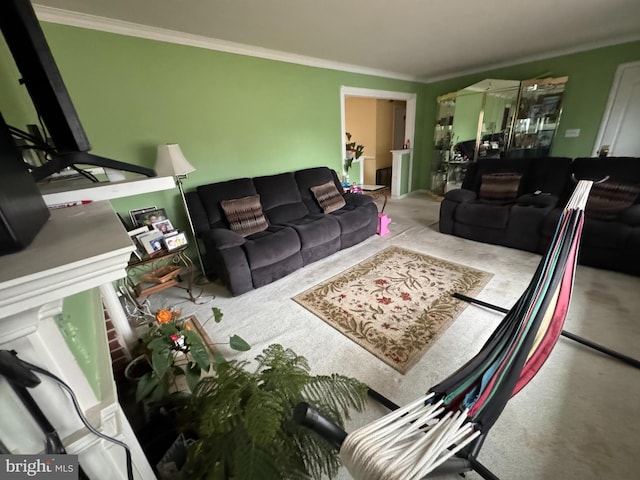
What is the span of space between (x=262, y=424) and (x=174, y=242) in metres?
2.02

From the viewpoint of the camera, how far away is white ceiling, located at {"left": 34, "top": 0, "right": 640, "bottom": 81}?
6.42 feet

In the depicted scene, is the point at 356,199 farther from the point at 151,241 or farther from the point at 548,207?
the point at 151,241

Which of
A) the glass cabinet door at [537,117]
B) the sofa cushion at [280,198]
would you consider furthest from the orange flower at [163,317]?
the glass cabinet door at [537,117]

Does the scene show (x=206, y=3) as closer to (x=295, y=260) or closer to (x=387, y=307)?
(x=295, y=260)

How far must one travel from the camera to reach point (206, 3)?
1867 mm

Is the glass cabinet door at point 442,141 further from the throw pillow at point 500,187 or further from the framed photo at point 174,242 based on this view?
the framed photo at point 174,242

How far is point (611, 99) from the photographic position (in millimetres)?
3482

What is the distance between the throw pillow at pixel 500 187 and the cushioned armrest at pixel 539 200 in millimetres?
145

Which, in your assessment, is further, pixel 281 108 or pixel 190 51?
pixel 281 108

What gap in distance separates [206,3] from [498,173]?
3.62 metres

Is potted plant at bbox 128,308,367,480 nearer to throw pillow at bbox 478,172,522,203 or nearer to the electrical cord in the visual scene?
the electrical cord

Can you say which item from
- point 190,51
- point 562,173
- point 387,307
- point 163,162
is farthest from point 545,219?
point 190,51

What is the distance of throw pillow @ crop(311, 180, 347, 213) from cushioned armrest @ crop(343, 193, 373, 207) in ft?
0.32

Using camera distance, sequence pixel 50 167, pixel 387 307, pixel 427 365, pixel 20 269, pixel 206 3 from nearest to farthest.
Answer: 1. pixel 20 269
2. pixel 50 167
3. pixel 427 365
4. pixel 206 3
5. pixel 387 307
